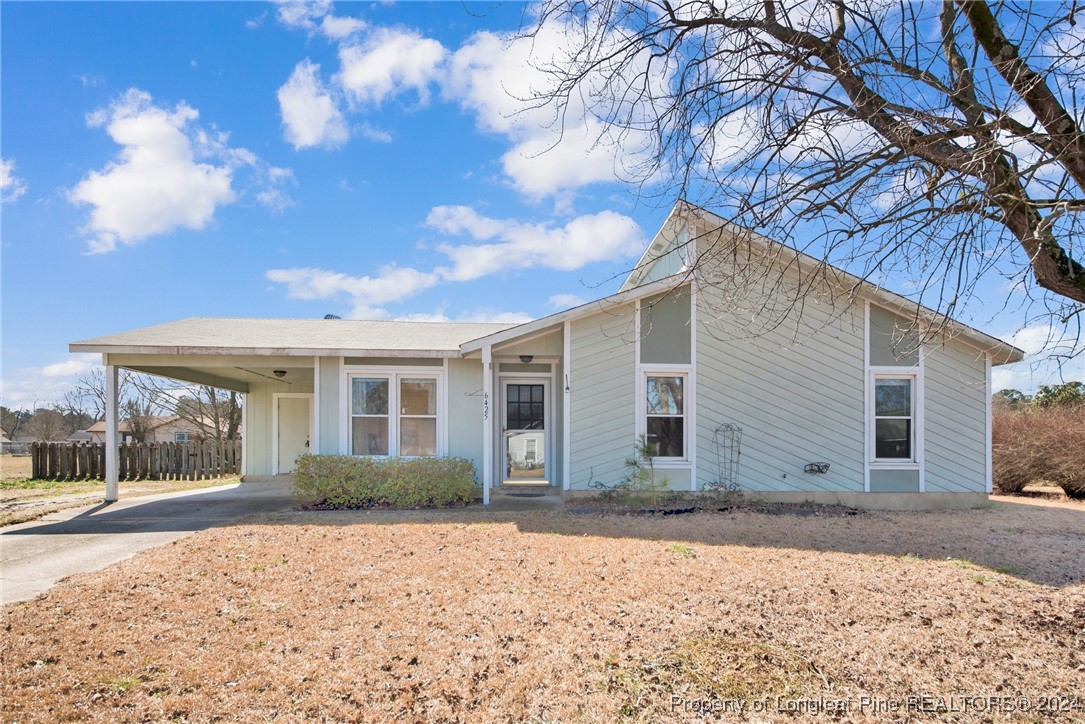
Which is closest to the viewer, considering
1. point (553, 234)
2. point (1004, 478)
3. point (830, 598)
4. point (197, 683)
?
point (197, 683)

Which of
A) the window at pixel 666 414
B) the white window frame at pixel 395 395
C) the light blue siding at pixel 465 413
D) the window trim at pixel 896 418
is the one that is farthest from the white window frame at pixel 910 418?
the white window frame at pixel 395 395

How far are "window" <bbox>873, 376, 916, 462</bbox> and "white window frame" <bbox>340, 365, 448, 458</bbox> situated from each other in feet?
26.1

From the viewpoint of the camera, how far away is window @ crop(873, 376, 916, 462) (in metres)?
11.1

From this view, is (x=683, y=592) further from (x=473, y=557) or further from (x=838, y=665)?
(x=473, y=557)

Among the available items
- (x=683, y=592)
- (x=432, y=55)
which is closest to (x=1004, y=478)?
(x=683, y=592)

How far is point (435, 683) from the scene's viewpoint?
147 inches

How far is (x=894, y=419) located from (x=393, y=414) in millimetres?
9237

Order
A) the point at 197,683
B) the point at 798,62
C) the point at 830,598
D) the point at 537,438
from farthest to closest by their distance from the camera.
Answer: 1. the point at 537,438
2. the point at 830,598
3. the point at 798,62
4. the point at 197,683

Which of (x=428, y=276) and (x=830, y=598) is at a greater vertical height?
(x=428, y=276)

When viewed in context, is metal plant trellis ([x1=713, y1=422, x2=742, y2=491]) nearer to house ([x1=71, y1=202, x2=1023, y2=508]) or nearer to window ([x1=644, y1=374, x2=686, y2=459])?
house ([x1=71, y1=202, x2=1023, y2=508])

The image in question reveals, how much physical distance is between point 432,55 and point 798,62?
3.92m

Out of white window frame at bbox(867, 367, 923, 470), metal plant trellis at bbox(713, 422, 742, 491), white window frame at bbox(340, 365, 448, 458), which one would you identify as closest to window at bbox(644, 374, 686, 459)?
metal plant trellis at bbox(713, 422, 742, 491)

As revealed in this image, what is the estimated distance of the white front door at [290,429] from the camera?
15859 mm

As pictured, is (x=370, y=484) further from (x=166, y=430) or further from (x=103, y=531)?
(x=166, y=430)
